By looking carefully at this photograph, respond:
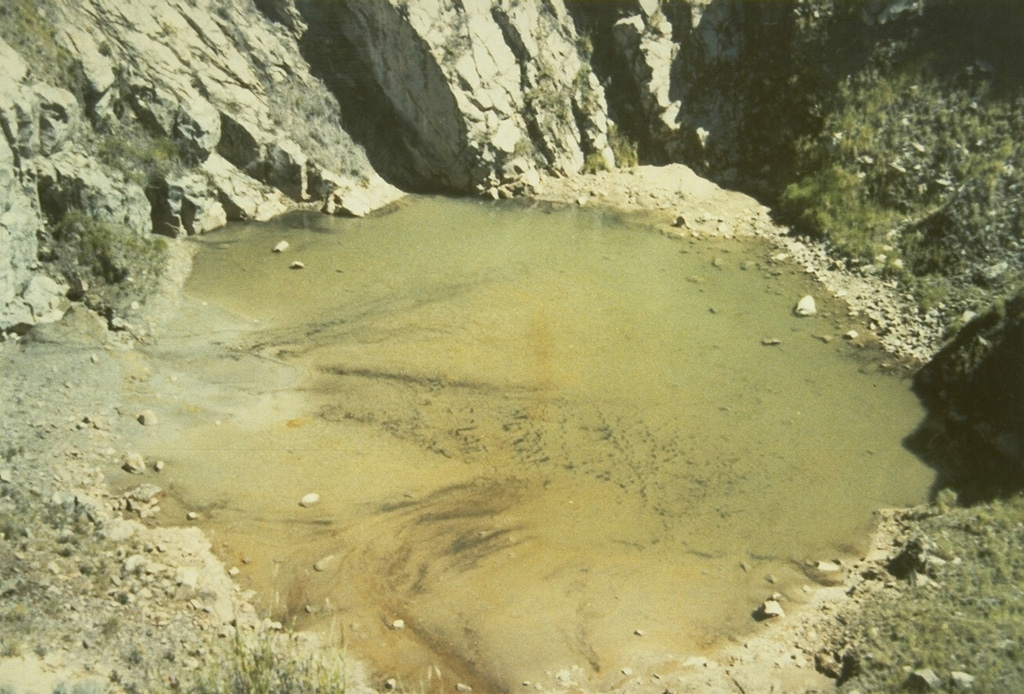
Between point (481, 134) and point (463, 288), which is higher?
point (481, 134)

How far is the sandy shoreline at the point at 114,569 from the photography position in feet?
32.1

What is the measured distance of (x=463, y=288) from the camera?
18.9m

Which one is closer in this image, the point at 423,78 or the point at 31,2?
the point at 31,2

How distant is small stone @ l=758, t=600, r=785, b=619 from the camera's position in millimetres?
11773

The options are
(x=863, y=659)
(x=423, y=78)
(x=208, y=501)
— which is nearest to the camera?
(x=863, y=659)

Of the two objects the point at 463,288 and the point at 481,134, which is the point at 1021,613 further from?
the point at 481,134

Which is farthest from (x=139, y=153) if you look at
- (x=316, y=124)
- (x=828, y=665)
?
(x=828, y=665)

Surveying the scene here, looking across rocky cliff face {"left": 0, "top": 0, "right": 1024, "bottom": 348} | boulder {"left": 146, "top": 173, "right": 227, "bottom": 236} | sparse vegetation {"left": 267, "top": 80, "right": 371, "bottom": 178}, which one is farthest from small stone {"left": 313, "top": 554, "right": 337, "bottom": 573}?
sparse vegetation {"left": 267, "top": 80, "right": 371, "bottom": 178}

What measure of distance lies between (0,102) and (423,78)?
10.1 metres

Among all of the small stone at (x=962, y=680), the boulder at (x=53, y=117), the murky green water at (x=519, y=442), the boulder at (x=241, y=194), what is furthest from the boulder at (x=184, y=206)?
the small stone at (x=962, y=680)

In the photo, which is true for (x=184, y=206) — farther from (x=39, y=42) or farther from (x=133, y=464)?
(x=133, y=464)

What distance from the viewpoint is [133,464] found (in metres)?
13.5

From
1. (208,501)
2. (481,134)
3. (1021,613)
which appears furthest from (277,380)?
(1021,613)

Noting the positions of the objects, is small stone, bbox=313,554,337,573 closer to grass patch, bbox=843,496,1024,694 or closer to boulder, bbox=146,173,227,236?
grass patch, bbox=843,496,1024,694
